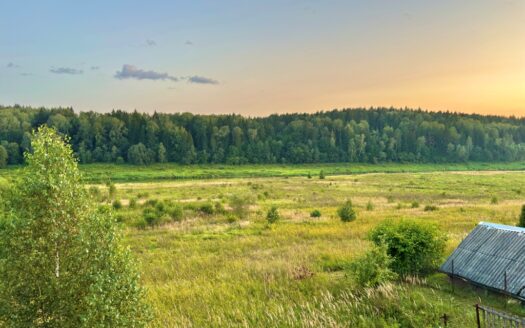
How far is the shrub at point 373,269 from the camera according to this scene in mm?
16609

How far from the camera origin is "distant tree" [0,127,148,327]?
9180mm

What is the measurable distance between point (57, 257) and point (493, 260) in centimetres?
1536

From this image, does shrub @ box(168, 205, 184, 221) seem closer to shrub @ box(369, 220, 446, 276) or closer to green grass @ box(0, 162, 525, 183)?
shrub @ box(369, 220, 446, 276)

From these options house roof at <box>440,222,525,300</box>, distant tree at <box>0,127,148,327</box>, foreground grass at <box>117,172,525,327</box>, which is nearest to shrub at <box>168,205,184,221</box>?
foreground grass at <box>117,172,525,327</box>

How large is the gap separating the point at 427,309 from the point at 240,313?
6.88 metres

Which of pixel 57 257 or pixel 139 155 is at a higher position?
pixel 57 257

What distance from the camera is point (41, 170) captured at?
970 centimetres

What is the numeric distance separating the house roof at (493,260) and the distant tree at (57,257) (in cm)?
1258

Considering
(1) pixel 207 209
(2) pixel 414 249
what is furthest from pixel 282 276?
(1) pixel 207 209

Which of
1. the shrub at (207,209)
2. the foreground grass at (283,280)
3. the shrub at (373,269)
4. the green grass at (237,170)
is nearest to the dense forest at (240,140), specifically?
the green grass at (237,170)

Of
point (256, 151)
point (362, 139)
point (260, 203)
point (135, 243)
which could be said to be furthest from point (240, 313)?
point (362, 139)

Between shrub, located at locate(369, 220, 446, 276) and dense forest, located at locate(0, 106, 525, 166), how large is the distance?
140096 millimetres

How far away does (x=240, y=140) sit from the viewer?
18300 centimetres

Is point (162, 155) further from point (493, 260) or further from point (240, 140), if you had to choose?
point (493, 260)
